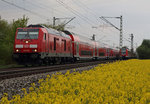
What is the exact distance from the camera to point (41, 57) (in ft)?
60.3

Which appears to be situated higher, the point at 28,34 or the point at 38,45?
the point at 28,34

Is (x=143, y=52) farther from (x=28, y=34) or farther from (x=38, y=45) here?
(x=38, y=45)

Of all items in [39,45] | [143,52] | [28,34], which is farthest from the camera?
[143,52]

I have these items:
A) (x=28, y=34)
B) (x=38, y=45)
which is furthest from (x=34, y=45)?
(x=28, y=34)

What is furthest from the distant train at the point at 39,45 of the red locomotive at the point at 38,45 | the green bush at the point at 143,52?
the green bush at the point at 143,52

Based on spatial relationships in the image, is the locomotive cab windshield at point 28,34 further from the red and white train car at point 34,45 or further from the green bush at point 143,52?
the green bush at point 143,52

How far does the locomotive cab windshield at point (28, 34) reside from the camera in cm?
1887

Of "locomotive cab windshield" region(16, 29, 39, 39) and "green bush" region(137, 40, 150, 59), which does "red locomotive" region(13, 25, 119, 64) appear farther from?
"green bush" region(137, 40, 150, 59)

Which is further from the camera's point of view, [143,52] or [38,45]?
[143,52]

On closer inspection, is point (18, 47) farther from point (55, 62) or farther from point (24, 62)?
point (55, 62)

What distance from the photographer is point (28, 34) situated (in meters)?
19.1

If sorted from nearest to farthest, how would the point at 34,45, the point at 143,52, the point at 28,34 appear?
1. the point at 34,45
2. the point at 28,34
3. the point at 143,52

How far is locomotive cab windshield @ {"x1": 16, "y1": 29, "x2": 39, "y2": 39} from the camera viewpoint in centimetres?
1887

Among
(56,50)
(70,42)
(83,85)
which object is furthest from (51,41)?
(83,85)
